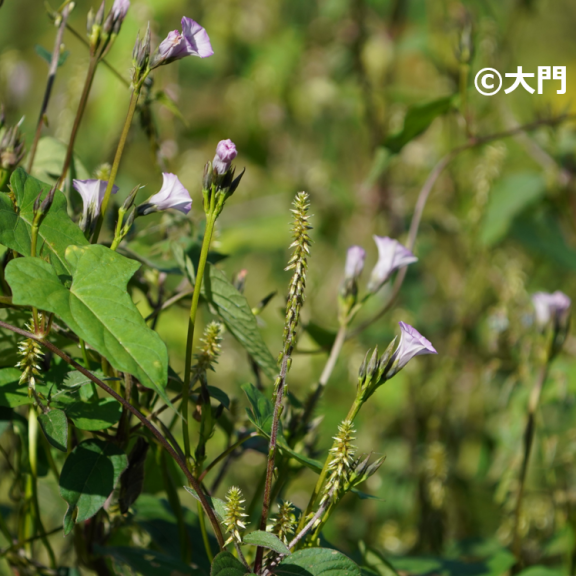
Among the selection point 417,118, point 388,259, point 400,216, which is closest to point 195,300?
point 388,259

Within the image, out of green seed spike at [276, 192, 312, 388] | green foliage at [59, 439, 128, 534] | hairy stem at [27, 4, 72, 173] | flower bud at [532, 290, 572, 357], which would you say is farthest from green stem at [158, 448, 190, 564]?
flower bud at [532, 290, 572, 357]

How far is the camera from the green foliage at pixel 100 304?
0.38 metres

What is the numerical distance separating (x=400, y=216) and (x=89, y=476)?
3.96 feet

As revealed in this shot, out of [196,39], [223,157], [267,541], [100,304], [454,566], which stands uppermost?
[196,39]

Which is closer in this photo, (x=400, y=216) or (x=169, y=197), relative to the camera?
(x=169, y=197)

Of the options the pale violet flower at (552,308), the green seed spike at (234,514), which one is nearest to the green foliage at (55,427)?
the green seed spike at (234,514)

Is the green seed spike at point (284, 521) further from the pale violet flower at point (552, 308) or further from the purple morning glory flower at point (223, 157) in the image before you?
the pale violet flower at point (552, 308)

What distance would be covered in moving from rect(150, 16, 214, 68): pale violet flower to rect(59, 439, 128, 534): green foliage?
0.29 metres

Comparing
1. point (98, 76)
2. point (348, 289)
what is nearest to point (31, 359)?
point (348, 289)

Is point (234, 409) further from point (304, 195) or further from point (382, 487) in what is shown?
point (382, 487)

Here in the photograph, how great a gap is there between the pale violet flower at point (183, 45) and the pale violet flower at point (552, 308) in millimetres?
479

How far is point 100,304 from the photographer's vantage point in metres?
0.41

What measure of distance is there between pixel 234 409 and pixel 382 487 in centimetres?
79

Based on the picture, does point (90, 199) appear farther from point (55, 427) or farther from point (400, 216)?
point (400, 216)
